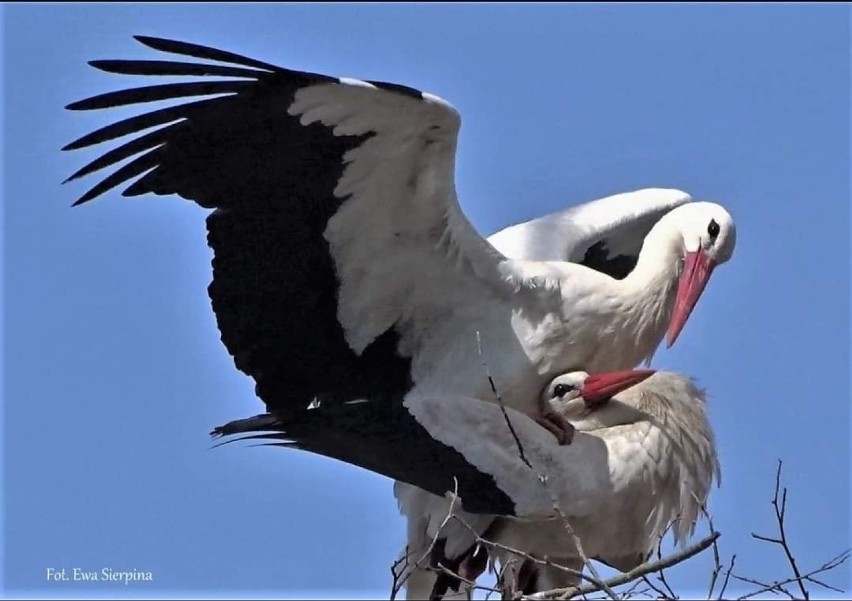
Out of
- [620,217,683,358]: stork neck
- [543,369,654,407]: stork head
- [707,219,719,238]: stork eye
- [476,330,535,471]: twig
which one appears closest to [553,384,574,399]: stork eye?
[543,369,654,407]: stork head

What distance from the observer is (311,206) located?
6590mm

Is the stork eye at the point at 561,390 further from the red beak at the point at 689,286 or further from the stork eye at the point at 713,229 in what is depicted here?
the stork eye at the point at 713,229

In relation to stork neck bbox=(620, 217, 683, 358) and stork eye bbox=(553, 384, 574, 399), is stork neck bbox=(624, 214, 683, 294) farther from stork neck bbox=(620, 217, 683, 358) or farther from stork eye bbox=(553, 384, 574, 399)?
stork eye bbox=(553, 384, 574, 399)

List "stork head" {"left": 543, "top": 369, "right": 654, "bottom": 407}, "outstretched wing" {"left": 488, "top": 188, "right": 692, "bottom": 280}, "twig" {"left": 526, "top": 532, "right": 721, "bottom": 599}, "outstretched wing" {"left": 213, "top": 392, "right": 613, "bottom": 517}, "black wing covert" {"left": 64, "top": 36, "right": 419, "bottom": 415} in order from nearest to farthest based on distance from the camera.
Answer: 1. "twig" {"left": 526, "top": 532, "right": 721, "bottom": 599}
2. "black wing covert" {"left": 64, "top": 36, "right": 419, "bottom": 415}
3. "outstretched wing" {"left": 213, "top": 392, "right": 613, "bottom": 517}
4. "stork head" {"left": 543, "top": 369, "right": 654, "bottom": 407}
5. "outstretched wing" {"left": 488, "top": 188, "right": 692, "bottom": 280}

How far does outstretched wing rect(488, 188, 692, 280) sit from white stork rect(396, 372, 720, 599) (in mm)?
690

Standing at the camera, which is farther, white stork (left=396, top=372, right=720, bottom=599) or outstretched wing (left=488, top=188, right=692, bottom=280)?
outstretched wing (left=488, top=188, right=692, bottom=280)

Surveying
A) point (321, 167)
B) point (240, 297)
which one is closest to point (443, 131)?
point (321, 167)

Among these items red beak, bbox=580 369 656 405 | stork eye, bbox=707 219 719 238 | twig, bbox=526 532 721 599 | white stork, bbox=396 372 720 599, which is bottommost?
twig, bbox=526 532 721 599

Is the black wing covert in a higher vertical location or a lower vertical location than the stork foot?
higher

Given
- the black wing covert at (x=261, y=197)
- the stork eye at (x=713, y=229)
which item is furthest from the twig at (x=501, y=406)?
the stork eye at (x=713, y=229)

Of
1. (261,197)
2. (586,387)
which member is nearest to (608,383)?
(586,387)

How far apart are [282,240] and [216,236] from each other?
200 mm

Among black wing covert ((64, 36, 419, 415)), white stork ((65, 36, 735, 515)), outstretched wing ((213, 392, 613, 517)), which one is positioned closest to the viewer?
black wing covert ((64, 36, 419, 415))

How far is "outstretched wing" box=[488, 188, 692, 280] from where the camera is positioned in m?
7.60
